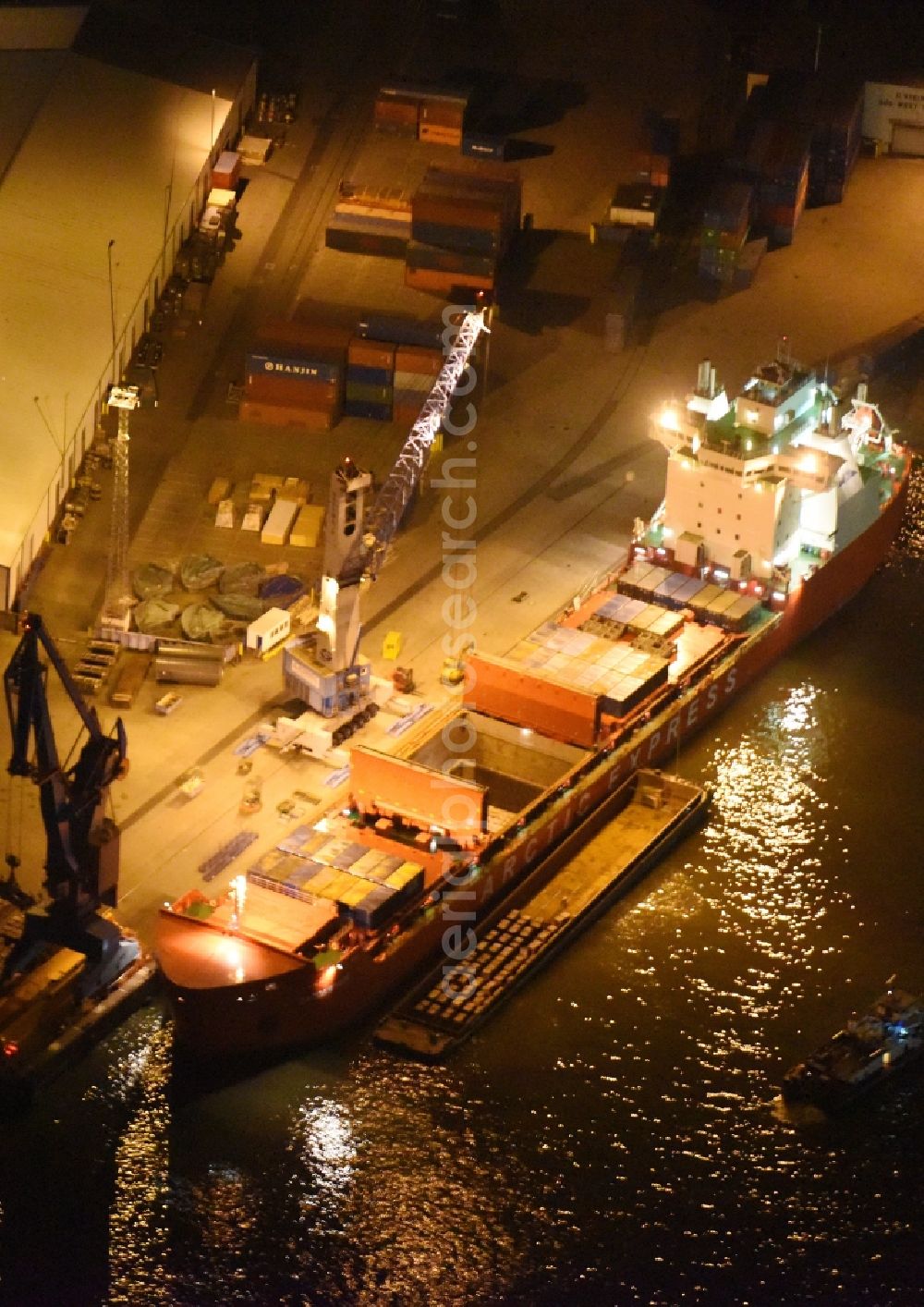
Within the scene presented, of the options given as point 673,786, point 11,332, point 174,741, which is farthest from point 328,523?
point 11,332

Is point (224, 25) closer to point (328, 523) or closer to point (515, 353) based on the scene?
point (515, 353)

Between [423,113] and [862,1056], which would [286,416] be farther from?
[862,1056]

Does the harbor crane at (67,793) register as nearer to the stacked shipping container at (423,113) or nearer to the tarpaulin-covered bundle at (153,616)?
the tarpaulin-covered bundle at (153,616)

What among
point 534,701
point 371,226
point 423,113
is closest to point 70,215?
point 371,226

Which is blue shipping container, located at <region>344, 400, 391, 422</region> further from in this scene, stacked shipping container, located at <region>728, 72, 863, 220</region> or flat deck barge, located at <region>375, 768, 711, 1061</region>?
stacked shipping container, located at <region>728, 72, 863, 220</region>

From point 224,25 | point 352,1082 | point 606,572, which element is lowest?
point 352,1082

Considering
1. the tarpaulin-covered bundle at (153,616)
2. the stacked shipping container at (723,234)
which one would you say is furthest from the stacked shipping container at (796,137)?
the tarpaulin-covered bundle at (153,616)
